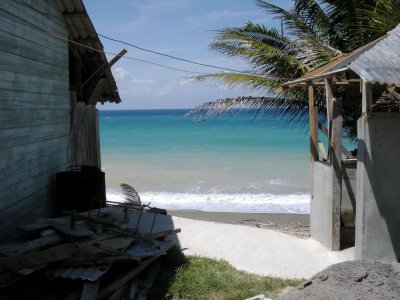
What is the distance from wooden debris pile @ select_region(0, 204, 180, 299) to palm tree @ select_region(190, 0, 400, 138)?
20.8 feet

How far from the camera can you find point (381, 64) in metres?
6.02

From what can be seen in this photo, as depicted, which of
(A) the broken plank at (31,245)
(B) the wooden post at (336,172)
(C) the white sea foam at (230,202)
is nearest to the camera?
(A) the broken plank at (31,245)

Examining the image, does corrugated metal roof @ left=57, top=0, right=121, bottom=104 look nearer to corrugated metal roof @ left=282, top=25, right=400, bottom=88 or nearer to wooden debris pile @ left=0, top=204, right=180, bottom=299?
wooden debris pile @ left=0, top=204, right=180, bottom=299

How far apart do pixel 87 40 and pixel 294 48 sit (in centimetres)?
576

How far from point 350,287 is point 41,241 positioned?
3.67 metres

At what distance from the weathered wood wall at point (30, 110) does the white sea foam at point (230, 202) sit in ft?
22.8

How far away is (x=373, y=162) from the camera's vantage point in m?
7.04

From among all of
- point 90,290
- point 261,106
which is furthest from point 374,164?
point 261,106

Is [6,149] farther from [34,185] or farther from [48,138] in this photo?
[48,138]

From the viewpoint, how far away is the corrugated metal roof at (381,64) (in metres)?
5.73

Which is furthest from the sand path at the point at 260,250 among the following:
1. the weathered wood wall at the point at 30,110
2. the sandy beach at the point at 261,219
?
the weathered wood wall at the point at 30,110

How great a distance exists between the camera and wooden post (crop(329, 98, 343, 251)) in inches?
332

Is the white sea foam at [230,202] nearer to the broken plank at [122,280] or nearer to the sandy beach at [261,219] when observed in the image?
the sandy beach at [261,219]

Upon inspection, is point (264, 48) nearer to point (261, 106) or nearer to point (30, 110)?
point (261, 106)
